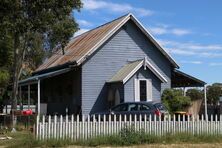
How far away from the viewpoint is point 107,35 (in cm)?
3259

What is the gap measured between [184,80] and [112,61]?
290 inches

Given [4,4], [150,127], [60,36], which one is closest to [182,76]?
[60,36]

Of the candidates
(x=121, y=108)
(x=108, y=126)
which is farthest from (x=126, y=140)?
(x=121, y=108)

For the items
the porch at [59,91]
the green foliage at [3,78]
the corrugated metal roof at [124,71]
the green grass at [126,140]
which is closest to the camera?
the green grass at [126,140]

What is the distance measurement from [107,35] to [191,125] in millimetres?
14509

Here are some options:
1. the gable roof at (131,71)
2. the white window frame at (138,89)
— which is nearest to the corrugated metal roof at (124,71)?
the gable roof at (131,71)

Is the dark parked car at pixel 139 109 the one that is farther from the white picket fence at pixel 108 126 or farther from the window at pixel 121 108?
the white picket fence at pixel 108 126

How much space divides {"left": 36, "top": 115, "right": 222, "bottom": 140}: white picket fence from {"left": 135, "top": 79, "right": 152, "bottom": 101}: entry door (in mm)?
12014

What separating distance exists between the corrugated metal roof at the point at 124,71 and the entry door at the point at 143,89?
90 cm

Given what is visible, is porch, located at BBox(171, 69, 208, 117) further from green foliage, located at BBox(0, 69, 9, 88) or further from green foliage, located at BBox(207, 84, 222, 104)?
green foliage, located at BBox(207, 84, 222, 104)

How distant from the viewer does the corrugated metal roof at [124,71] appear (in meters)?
31.5

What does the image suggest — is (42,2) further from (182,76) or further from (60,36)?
(182,76)

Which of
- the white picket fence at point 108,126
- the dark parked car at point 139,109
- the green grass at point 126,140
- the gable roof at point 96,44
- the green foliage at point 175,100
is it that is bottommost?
the green grass at point 126,140

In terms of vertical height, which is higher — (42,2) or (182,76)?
(42,2)
